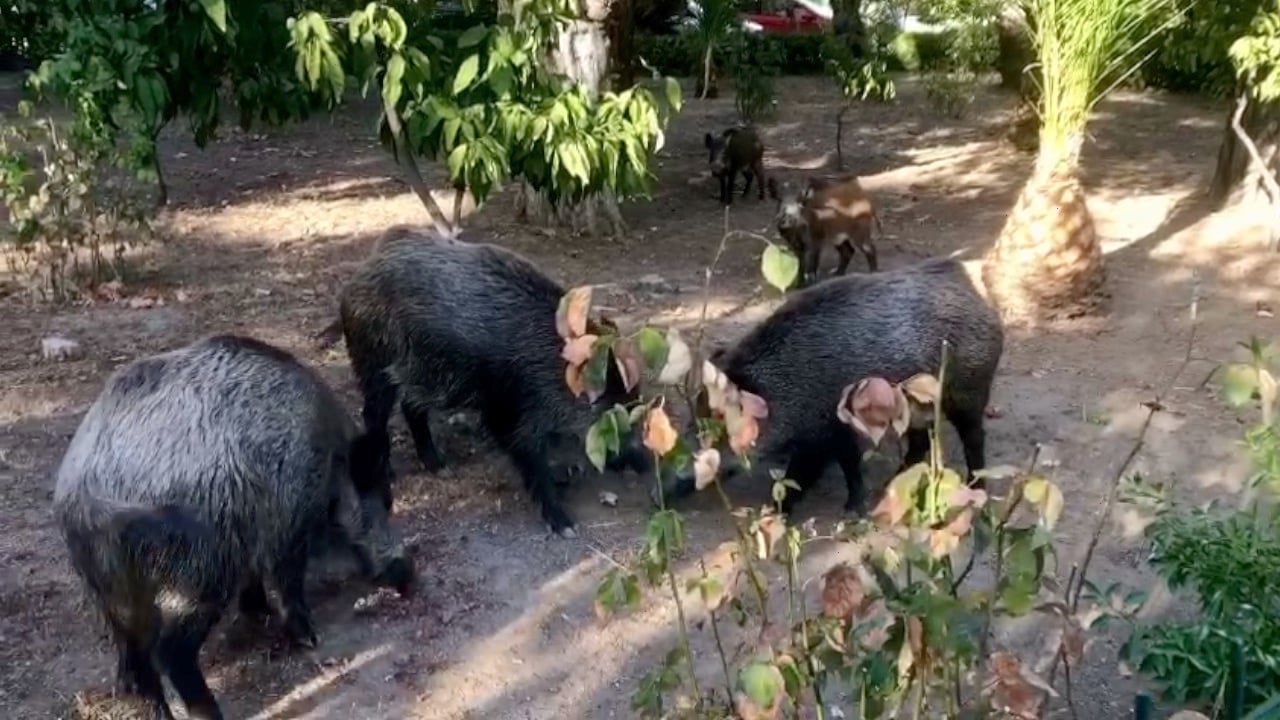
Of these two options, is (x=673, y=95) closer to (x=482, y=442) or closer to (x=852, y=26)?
Answer: (x=482, y=442)

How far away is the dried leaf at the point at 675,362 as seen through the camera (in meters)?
2.05

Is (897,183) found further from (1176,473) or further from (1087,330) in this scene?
(1176,473)

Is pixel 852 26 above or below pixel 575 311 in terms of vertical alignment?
below

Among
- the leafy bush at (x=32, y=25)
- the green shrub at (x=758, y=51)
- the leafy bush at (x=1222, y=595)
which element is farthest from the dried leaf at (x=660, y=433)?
the green shrub at (x=758, y=51)

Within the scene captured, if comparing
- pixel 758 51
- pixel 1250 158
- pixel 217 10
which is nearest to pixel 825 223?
pixel 1250 158

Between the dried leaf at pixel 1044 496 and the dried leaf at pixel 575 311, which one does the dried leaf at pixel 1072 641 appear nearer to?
the dried leaf at pixel 1044 496

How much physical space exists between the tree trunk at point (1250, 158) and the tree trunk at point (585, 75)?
444 centimetres

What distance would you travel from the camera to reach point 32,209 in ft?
23.4

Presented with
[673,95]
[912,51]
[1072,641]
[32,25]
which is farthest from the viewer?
[912,51]

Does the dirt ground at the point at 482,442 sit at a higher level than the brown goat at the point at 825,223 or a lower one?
lower

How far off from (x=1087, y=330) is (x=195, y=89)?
16.5 ft

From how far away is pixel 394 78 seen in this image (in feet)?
20.5

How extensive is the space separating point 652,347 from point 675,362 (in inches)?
2.6

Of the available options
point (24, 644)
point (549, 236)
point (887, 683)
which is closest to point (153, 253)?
point (549, 236)
